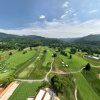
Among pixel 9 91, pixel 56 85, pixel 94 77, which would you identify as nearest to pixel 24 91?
pixel 9 91

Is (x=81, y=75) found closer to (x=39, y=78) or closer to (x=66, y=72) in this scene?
(x=66, y=72)

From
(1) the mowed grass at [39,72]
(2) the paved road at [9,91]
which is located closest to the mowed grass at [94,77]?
(1) the mowed grass at [39,72]

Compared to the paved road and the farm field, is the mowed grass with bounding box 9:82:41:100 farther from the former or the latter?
the paved road

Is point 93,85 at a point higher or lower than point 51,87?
lower

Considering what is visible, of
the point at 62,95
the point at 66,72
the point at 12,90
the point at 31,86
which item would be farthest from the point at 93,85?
the point at 12,90

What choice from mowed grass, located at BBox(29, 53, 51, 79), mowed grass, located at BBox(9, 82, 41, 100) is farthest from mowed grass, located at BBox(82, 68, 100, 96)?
mowed grass, located at BBox(9, 82, 41, 100)

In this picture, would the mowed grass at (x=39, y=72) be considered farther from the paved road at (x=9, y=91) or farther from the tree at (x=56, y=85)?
the tree at (x=56, y=85)
